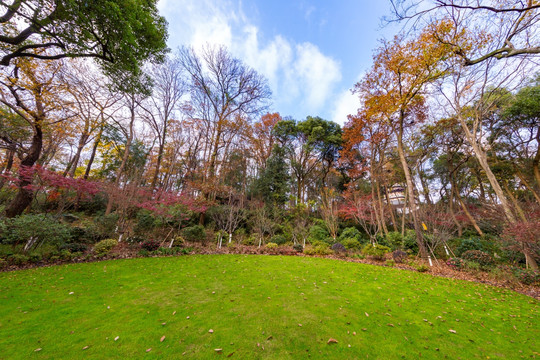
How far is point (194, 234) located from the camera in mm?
9766

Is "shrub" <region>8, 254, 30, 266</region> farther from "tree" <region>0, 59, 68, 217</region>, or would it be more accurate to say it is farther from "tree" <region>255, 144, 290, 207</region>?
"tree" <region>255, 144, 290, 207</region>

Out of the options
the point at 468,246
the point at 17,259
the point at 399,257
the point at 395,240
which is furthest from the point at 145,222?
the point at 468,246

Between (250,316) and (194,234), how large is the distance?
25.2 ft

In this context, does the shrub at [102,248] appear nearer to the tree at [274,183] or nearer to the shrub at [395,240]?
the tree at [274,183]

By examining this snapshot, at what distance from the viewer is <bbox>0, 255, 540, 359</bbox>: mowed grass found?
2336 mm

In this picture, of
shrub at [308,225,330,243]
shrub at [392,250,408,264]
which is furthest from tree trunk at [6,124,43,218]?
shrub at [392,250,408,264]

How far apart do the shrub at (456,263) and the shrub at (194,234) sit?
1126 cm

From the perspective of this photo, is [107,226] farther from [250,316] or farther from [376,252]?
[376,252]

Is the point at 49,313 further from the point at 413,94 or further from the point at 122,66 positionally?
the point at 413,94

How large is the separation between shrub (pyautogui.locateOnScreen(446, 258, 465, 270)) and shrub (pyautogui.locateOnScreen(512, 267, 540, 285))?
4.35ft

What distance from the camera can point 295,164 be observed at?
16.2m

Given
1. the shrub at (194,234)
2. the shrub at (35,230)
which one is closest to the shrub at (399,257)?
the shrub at (194,234)

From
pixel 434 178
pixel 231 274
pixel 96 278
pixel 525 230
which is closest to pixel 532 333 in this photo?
pixel 525 230

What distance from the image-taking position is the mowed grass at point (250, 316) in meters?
2.34
